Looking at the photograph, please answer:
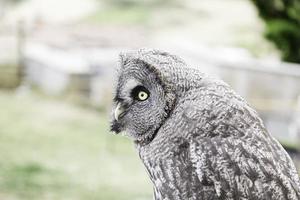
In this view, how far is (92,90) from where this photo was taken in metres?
13.1

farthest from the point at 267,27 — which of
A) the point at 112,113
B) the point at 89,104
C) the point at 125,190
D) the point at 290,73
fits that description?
the point at 112,113

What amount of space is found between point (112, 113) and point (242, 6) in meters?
20.1

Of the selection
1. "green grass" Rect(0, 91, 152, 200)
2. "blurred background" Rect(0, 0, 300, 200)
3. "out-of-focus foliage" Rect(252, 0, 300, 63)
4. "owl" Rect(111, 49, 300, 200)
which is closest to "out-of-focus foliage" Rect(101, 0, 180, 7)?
"blurred background" Rect(0, 0, 300, 200)

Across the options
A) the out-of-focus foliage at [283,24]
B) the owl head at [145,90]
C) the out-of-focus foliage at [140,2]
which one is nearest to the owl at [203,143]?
the owl head at [145,90]

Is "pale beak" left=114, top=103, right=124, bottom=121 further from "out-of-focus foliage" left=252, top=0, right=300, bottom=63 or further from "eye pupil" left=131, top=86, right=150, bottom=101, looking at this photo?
"out-of-focus foliage" left=252, top=0, right=300, bottom=63

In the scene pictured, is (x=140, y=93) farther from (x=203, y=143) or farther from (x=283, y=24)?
(x=283, y=24)

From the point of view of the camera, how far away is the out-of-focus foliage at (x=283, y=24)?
38.0ft

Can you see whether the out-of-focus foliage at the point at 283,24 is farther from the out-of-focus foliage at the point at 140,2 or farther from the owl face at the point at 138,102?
the out-of-focus foliage at the point at 140,2

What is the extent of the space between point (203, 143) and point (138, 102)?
357 mm

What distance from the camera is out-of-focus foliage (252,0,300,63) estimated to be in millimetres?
11586

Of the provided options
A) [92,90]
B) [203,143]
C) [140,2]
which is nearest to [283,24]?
[92,90]

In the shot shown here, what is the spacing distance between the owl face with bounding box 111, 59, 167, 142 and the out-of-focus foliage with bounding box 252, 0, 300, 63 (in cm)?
911

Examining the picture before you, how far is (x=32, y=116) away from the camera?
12.6 m

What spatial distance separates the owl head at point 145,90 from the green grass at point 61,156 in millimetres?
5697
